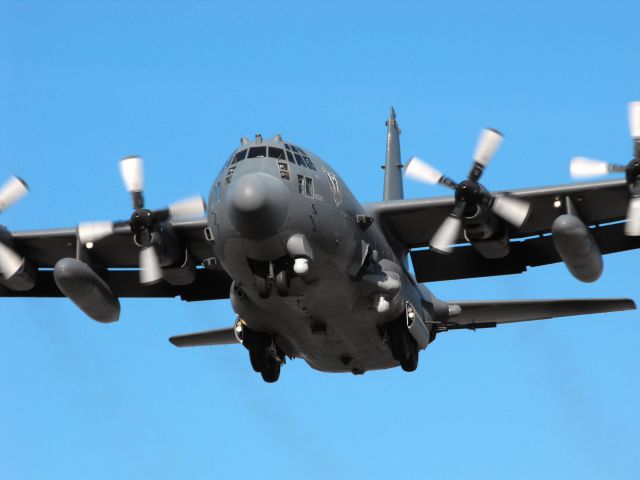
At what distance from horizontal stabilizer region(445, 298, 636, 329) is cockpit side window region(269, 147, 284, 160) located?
24.5 feet

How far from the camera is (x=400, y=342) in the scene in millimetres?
26125

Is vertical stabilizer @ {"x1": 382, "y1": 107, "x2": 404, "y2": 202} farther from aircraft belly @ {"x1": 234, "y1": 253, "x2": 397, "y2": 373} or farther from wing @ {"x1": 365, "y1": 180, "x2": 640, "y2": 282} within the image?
aircraft belly @ {"x1": 234, "y1": 253, "x2": 397, "y2": 373}

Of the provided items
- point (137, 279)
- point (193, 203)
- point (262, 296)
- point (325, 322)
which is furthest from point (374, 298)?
point (137, 279)

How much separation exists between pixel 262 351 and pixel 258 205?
5.63 m

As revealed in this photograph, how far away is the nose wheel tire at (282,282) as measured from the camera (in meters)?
23.1

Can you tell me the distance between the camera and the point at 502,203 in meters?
25.5

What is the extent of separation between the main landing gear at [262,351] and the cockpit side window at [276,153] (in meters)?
4.85

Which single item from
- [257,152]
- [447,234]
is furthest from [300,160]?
[447,234]

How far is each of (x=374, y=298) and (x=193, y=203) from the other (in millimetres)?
4743

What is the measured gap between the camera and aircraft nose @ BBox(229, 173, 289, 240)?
2188 centimetres

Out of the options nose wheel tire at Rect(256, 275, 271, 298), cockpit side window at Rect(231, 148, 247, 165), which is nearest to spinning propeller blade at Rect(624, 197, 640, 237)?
nose wheel tire at Rect(256, 275, 271, 298)

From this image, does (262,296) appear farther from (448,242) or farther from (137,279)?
(137,279)

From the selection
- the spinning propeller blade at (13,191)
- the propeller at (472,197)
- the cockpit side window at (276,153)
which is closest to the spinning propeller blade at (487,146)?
the propeller at (472,197)

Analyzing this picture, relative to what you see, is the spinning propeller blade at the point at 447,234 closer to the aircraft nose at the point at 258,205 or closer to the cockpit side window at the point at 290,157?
the cockpit side window at the point at 290,157
